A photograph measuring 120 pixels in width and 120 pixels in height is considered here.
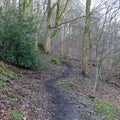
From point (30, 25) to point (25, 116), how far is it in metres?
8.34

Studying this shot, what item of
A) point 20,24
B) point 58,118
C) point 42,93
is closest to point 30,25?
point 20,24

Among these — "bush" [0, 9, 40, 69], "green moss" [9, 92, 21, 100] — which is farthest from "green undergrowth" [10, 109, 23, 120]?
"bush" [0, 9, 40, 69]

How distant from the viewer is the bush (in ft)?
42.5

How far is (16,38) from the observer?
13023 mm

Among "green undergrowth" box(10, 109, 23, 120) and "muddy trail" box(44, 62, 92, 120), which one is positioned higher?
"green undergrowth" box(10, 109, 23, 120)

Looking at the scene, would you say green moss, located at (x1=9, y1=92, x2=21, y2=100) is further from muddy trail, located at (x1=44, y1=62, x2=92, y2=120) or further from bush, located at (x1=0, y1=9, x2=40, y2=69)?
bush, located at (x1=0, y1=9, x2=40, y2=69)

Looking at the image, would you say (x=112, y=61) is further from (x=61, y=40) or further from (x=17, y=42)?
(x=61, y=40)

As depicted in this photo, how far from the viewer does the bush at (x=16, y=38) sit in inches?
510

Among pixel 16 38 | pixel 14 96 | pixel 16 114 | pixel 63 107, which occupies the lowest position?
pixel 63 107

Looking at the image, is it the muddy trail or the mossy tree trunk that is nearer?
the muddy trail

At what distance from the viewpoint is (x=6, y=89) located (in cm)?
765

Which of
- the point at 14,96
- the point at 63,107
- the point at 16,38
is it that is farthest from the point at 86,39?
the point at 14,96

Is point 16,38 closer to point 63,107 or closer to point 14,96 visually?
point 63,107

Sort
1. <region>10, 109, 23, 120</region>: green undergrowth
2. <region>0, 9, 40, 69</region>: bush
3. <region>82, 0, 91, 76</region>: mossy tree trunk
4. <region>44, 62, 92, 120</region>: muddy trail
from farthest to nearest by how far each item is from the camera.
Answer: <region>82, 0, 91, 76</region>: mossy tree trunk → <region>0, 9, 40, 69</region>: bush → <region>44, 62, 92, 120</region>: muddy trail → <region>10, 109, 23, 120</region>: green undergrowth
